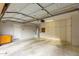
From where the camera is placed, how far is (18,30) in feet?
28.3

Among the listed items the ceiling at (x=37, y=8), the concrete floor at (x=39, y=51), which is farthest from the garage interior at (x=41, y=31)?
the ceiling at (x=37, y=8)

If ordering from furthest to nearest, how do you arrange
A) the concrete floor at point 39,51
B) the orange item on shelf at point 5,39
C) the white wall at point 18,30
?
the white wall at point 18,30 < the orange item on shelf at point 5,39 < the concrete floor at point 39,51

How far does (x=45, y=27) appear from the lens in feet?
29.7

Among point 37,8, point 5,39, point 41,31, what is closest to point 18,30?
point 5,39

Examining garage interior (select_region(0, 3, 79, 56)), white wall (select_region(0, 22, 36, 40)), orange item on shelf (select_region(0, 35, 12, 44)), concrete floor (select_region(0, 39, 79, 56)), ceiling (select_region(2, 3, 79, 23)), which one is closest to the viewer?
ceiling (select_region(2, 3, 79, 23))

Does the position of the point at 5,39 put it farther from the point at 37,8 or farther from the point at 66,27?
the point at 66,27

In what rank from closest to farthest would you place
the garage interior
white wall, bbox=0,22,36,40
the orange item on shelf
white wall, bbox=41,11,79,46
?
the garage interior < white wall, bbox=41,11,79,46 < the orange item on shelf < white wall, bbox=0,22,36,40

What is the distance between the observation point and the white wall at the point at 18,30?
7.84m

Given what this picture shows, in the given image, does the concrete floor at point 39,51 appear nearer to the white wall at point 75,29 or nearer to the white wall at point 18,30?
the white wall at point 75,29

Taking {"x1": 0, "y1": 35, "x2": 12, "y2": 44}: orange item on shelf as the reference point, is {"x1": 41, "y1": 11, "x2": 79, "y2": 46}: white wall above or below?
above

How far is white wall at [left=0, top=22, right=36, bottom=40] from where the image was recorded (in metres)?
7.84

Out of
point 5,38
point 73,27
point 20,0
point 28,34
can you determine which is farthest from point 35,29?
point 20,0

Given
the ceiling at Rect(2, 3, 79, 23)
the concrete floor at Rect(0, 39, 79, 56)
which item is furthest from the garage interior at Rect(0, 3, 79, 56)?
the ceiling at Rect(2, 3, 79, 23)

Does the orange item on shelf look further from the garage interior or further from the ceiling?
the ceiling
